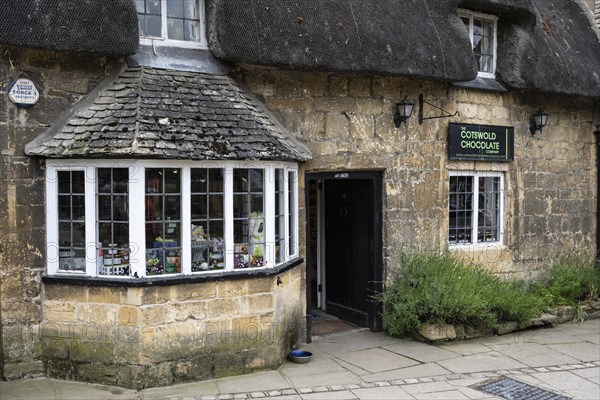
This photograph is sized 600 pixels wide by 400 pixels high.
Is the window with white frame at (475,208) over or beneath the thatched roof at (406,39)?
beneath

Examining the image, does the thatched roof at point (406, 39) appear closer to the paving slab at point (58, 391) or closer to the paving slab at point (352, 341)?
the paving slab at point (352, 341)

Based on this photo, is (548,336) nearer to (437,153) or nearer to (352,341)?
(352,341)

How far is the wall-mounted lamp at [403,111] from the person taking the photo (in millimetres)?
8039

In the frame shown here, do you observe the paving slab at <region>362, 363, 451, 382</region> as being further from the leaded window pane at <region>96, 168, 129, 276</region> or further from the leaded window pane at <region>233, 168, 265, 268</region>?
the leaded window pane at <region>96, 168, 129, 276</region>

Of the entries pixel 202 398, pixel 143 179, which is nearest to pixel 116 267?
pixel 143 179

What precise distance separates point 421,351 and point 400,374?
0.95 metres

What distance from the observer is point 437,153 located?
28.3ft

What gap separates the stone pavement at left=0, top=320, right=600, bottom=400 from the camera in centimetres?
596

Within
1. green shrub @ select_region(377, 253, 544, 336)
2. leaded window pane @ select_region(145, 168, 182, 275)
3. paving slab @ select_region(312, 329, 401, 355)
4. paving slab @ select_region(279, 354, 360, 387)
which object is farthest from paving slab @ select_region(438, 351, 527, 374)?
leaded window pane @ select_region(145, 168, 182, 275)

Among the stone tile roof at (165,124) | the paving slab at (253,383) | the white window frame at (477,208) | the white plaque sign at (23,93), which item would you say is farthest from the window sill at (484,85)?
the white plaque sign at (23,93)

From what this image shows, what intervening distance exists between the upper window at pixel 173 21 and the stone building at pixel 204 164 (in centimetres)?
2

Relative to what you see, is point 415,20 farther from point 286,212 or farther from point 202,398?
point 202,398

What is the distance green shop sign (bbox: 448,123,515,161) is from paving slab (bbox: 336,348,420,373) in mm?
3104

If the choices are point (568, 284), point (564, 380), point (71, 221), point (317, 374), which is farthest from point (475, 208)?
point (71, 221)
